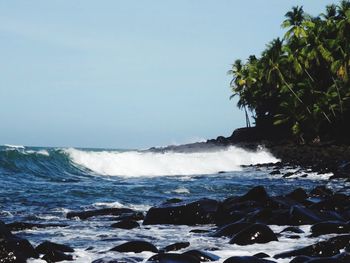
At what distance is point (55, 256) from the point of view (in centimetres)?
625

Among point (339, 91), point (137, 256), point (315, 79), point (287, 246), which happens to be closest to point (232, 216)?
point (287, 246)

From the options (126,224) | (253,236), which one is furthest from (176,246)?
(126,224)

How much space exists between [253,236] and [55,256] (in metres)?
2.84

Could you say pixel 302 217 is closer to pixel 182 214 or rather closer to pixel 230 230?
pixel 230 230

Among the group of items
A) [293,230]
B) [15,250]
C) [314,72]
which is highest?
[314,72]

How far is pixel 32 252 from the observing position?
627cm

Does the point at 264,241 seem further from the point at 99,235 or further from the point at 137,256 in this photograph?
the point at 99,235

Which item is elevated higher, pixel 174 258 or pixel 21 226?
pixel 21 226

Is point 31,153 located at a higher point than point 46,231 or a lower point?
higher

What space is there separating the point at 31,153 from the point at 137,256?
22716 mm

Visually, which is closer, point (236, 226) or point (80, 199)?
point (236, 226)

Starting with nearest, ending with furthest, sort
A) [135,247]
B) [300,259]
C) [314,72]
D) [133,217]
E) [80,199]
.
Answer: [300,259]
[135,247]
[133,217]
[80,199]
[314,72]

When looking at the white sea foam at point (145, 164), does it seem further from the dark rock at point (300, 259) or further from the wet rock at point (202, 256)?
the dark rock at point (300, 259)

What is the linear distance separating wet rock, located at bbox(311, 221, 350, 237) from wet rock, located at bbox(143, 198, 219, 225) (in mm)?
2359
